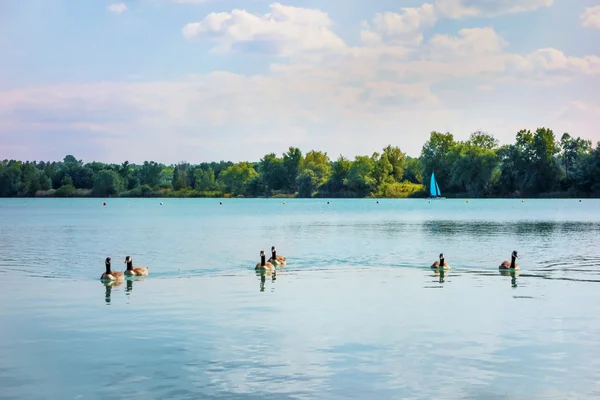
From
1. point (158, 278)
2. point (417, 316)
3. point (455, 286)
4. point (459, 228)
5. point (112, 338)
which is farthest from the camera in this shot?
point (459, 228)

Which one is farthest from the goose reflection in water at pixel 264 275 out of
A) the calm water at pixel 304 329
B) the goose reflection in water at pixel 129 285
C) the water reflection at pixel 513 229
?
the water reflection at pixel 513 229

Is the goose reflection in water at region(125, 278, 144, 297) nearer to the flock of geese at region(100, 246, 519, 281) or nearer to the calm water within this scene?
the calm water

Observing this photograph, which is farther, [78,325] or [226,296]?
[226,296]

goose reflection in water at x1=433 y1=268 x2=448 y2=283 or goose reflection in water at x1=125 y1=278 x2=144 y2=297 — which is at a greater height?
goose reflection in water at x1=433 y1=268 x2=448 y2=283

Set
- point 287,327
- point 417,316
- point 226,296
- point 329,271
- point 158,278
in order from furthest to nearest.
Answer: point 329,271, point 158,278, point 226,296, point 417,316, point 287,327

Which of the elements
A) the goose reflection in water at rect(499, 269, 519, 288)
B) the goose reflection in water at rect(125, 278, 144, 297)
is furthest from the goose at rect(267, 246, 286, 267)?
the goose reflection in water at rect(499, 269, 519, 288)

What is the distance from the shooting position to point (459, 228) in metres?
86.6

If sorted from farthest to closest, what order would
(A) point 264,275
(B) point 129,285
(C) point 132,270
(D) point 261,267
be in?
(D) point 261,267
(A) point 264,275
(C) point 132,270
(B) point 129,285

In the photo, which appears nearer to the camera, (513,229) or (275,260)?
(275,260)

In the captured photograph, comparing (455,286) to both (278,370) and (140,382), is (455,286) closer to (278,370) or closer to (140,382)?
(278,370)

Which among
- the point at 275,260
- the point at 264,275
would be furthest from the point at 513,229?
the point at 264,275

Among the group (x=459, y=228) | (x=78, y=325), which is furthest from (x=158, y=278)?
(x=459, y=228)

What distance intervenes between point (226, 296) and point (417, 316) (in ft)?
30.5

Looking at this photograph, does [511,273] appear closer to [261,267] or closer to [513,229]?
[261,267]
